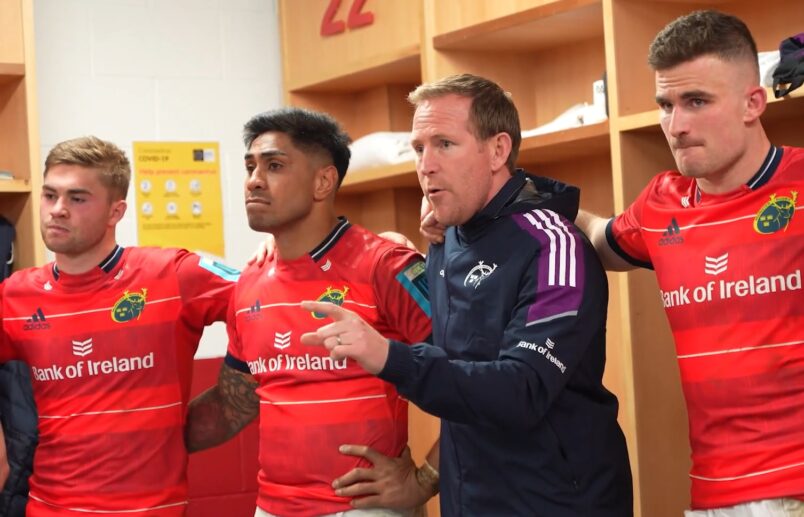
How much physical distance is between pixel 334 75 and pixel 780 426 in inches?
91.0

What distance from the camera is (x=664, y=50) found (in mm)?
2166

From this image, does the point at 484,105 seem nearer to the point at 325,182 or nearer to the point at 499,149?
the point at 499,149

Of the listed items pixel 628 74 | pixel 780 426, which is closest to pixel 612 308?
pixel 628 74

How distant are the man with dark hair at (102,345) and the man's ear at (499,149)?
893 mm

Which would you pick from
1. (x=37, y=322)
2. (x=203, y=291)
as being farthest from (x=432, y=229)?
(x=37, y=322)

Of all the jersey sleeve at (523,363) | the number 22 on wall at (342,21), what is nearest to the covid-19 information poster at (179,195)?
the number 22 on wall at (342,21)

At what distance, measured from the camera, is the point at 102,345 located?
273cm

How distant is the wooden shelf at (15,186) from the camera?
323cm

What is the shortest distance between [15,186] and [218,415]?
98 cm

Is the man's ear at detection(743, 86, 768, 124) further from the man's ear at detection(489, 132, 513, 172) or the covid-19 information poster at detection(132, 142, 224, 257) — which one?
the covid-19 information poster at detection(132, 142, 224, 257)

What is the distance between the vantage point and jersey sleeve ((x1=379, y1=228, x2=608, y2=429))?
1.89 meters

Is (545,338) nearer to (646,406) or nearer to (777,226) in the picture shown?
(777,226)

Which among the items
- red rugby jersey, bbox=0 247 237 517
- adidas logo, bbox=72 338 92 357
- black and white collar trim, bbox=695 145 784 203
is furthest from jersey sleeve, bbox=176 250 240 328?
black and white collar trim, bbox=695 145 784 203

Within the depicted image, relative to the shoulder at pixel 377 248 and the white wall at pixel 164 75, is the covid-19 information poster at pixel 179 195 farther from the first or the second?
the shoulder at pixel 377 248
